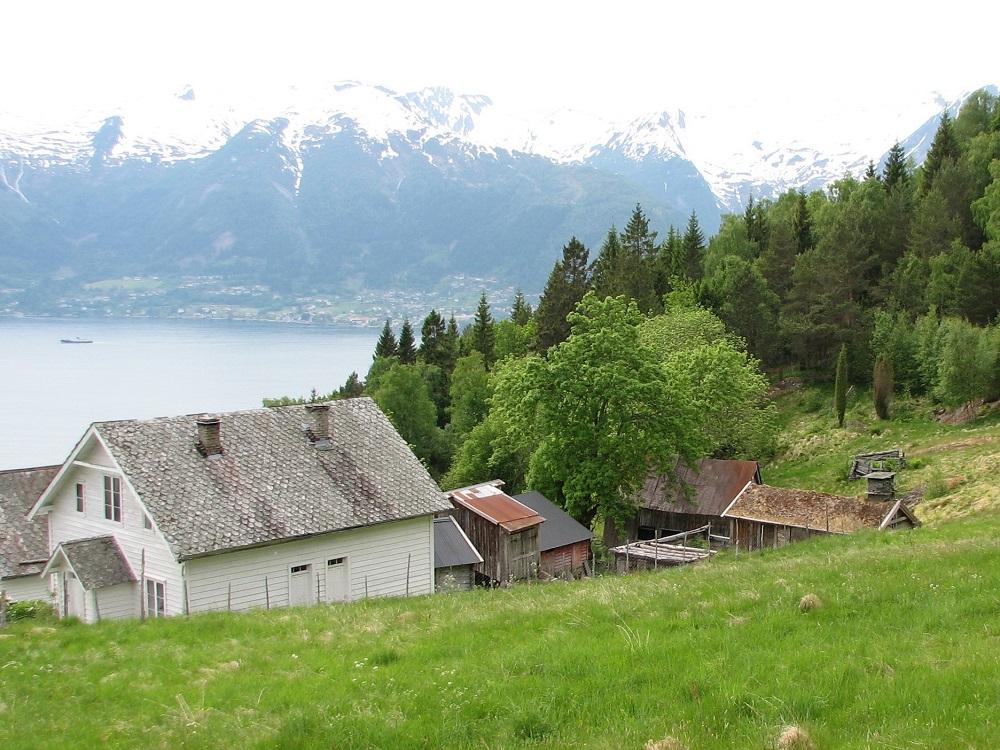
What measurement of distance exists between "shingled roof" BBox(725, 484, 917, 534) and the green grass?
51.2 ft

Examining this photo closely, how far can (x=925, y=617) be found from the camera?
39.7 feet

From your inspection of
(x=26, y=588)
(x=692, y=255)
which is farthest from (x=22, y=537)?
(x=692, y=255)

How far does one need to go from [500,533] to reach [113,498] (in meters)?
14.5

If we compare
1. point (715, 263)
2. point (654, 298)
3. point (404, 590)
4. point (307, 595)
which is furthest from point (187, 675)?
point (715, 263)

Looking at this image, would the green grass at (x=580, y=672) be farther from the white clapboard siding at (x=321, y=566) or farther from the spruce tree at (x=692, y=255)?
the spruce tree at (x=692, y=255)

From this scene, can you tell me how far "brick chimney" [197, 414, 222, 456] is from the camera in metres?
27.6

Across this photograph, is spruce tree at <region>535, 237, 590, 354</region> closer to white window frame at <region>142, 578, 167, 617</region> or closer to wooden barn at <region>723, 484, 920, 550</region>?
wooden barn at <region>723, 484, 920, 550</region>

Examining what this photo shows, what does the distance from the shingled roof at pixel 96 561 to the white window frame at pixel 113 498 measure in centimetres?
67

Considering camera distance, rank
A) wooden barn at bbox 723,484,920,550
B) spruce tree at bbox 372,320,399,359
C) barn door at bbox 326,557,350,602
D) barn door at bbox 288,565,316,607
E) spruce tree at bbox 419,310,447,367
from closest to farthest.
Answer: barn door at bbox 288,565,316,607
barn door at bbox 326,557,350,602
wooden barn at bbox 723,484,920,550
spruce tree at bbox 419,310,447,367
spruce tree at bbox 372,320,399,359

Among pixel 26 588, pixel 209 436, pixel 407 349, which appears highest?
pixel 407 349

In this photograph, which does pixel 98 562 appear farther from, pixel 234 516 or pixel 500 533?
pixel 500 533

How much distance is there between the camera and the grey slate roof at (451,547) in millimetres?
32688

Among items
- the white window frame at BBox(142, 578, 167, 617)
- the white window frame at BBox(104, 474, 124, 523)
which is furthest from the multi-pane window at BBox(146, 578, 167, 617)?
the white window frame at BBox(104, 474, 124, 523)

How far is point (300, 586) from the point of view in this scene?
88.0ft
